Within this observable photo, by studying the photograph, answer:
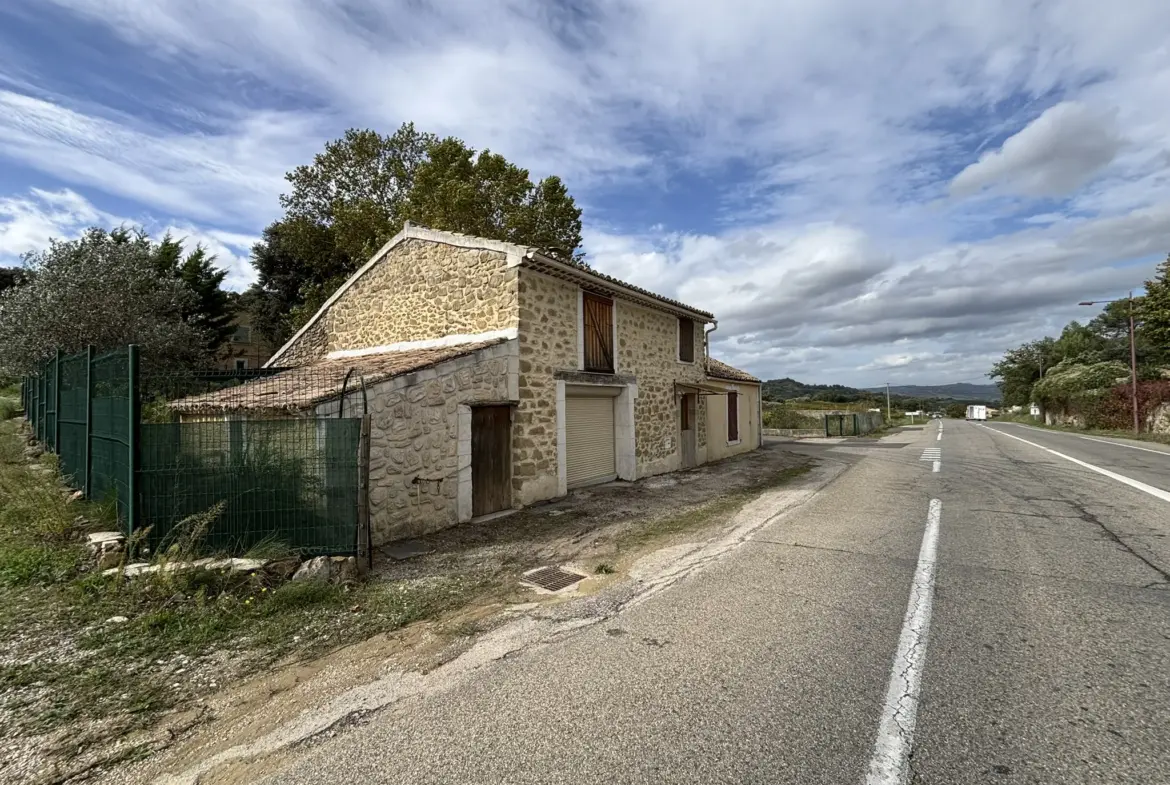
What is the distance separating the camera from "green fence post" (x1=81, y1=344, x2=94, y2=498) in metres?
6.22

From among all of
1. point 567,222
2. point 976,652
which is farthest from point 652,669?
point 567,222

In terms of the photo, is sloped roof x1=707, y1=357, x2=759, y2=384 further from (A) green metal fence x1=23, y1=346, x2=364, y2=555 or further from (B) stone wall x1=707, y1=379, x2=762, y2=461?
(A) green metal fence x1=23, y1=346, x2=364, y2=555

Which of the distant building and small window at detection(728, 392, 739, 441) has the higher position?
the distant building

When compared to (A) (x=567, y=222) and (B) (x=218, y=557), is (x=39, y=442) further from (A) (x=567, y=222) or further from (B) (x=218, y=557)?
(A) (x=567, y=222)

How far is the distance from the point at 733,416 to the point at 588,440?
28.9 ft

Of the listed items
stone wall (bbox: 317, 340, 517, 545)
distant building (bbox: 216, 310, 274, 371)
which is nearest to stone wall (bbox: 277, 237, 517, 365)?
stone wall (bbox: 317, 340, 517, 545)

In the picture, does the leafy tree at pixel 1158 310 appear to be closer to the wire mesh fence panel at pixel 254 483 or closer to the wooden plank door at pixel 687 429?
the wooden plank door at pixel 687 429

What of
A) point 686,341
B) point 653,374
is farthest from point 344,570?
point 686,341

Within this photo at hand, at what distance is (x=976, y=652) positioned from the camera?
3.50 meters

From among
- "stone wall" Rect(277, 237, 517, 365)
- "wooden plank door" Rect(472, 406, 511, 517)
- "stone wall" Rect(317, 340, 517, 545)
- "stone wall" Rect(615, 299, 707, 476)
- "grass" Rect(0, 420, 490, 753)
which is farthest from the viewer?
"stone wall" Rect(615, 299, 707, 476)

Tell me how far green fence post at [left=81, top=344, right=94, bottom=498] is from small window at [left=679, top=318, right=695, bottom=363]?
39.0 ft

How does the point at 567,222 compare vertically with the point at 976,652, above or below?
above

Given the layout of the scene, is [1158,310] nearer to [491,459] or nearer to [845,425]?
[845,425]

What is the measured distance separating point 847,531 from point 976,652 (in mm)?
3530
